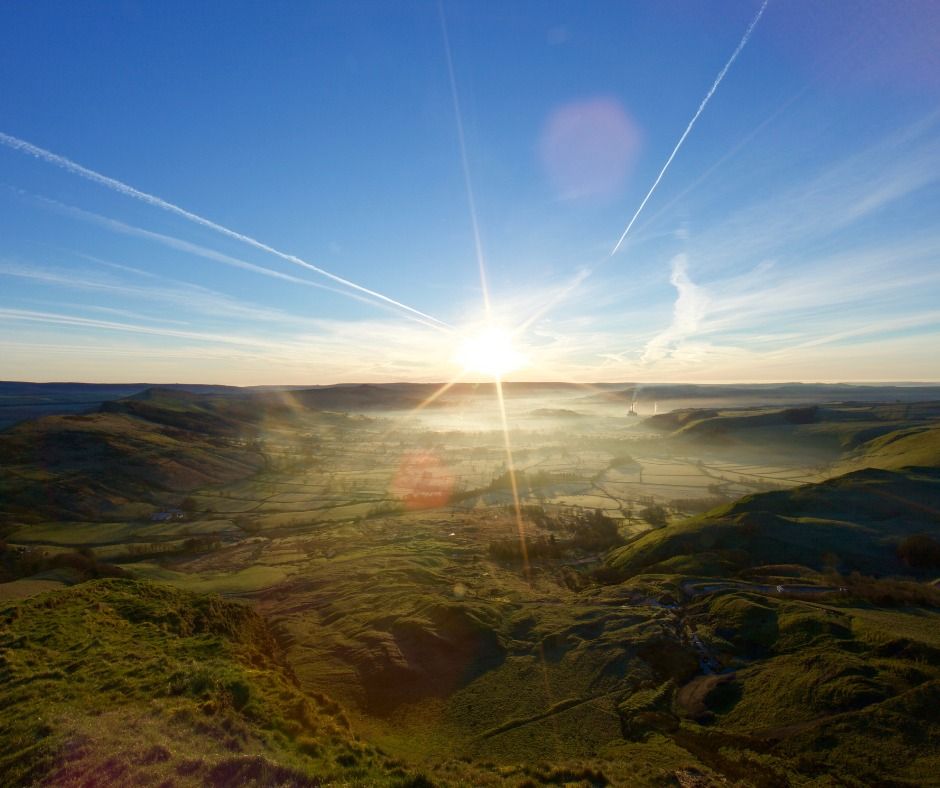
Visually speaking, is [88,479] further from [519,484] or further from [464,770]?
[464,770]

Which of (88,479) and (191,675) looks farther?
(88,479)

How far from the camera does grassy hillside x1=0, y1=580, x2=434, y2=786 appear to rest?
897 cm

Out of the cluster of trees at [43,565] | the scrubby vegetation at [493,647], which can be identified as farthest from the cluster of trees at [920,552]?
the cluster of trees at [43,565]

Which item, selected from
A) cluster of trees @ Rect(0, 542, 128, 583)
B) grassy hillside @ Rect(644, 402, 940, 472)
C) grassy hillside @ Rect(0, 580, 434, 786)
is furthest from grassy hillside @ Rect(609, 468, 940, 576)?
cluster of trees @ Rect(0, 542, 128, 583)

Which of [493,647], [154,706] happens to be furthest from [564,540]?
[154,706]

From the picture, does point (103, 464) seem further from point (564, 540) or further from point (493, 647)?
point (493, 647)

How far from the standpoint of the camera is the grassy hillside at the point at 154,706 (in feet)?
29.4

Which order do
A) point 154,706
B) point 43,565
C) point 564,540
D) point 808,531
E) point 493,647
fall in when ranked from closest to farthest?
point 154,706 → point 493,647 → point 808,531 → point 43,565 → point 564,540

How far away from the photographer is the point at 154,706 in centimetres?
1145

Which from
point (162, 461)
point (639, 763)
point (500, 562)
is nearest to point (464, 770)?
point (639, 763)

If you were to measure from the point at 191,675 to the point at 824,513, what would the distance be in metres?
37.6

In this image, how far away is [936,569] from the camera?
2583 cm

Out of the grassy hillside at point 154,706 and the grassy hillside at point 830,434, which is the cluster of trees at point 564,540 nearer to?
the grassy hillside at point 154,706

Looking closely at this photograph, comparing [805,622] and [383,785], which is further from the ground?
[383,785]
